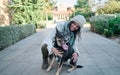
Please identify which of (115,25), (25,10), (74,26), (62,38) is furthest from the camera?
(25,10)

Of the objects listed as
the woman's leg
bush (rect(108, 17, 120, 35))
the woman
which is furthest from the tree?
the woman

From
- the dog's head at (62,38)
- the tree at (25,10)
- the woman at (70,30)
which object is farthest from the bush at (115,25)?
the tree at (25,10)

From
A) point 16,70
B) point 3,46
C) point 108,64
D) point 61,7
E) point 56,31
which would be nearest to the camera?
point 56,31

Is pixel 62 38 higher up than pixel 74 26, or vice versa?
pixel 74 26

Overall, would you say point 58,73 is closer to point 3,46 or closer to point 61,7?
point 3,46

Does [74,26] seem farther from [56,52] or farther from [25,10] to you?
[25,10]

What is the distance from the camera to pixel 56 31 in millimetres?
4832

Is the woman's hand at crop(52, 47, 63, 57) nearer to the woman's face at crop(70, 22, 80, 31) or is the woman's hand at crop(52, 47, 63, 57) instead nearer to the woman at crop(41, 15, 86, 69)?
the woman at crop(41, 15, 86, 69)

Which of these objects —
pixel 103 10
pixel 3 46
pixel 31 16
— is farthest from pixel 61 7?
pixel 3 46

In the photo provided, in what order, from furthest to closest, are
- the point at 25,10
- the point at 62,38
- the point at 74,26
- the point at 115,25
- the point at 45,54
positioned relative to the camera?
the point at 25,10
the point at 115,25
the point at 45,54
the point at 62,38
the point at 74,26

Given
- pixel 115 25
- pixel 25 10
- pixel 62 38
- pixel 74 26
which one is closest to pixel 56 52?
pixel 62 38

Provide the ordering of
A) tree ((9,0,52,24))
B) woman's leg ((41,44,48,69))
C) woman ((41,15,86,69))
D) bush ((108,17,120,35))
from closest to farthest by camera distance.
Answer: woman ((41,15,86,69)) → woman's leg ((41,44,48,69)) → bush ((108,17,120,35)) → tree ((9,0,52,24))

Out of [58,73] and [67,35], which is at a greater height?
[67,35]

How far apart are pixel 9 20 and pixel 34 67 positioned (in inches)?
689
